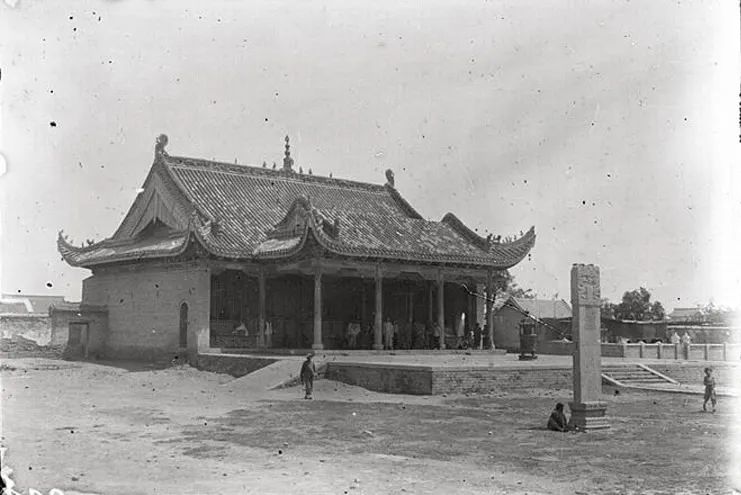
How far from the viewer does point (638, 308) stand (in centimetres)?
5938

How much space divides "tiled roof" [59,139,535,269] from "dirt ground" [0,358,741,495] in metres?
7.66

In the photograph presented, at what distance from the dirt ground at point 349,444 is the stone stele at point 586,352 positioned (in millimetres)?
575

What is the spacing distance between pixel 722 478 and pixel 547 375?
40.7 feet

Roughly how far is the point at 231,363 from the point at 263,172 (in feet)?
37.2

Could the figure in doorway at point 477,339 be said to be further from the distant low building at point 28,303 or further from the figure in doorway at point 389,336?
the distant low building at point 28,303

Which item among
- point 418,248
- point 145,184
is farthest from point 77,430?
point 145,184

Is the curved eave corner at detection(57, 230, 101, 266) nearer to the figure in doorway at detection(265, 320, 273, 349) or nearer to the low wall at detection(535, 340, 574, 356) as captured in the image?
the figure in doorway at detection(265, 320, 273, 349)

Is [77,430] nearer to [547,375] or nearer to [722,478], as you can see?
[722,478]

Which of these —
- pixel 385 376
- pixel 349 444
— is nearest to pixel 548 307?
pixel 385 376

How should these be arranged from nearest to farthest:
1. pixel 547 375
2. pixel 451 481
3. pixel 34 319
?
pixel 451 481
pixel 547 375
pixel 34 319

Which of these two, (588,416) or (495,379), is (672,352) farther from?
(588,416)

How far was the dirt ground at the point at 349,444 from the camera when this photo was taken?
9.27 m

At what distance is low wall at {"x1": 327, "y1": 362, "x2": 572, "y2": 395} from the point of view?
782 inches

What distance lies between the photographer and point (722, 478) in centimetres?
984
